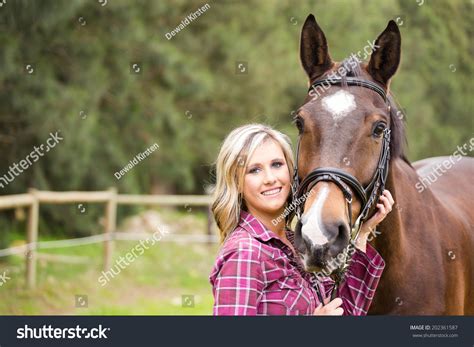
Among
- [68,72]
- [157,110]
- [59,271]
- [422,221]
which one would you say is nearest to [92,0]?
[68,72]

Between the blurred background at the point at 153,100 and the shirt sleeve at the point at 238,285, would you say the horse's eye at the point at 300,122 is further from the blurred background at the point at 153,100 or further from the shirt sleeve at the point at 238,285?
the blurred background at the point at 153,100

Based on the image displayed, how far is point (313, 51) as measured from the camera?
10.1 ft

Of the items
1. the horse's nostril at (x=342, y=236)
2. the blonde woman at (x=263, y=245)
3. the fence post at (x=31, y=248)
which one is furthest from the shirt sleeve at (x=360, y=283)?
the fence post at (x=31, y=248)

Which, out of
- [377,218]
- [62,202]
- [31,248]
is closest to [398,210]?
[377,218]

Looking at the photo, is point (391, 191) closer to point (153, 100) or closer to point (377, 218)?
point (377, 218)

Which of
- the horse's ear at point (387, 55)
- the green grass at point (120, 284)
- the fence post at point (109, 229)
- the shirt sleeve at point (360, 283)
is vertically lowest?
the shirt sleeve at point (360, 283)

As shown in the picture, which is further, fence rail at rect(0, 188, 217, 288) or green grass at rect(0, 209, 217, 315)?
fence rail at rect(0, 188, 217, 288)

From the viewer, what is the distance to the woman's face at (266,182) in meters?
2.53

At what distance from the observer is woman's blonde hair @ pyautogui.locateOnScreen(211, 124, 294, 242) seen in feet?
8.26

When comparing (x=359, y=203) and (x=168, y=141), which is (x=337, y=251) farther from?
(x=168, y=141)

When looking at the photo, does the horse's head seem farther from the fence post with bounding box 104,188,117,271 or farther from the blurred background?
the fence post with bounding box 104,188,117,271

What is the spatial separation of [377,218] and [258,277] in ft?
2.35

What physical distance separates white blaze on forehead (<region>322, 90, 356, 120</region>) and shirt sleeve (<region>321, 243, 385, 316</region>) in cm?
60

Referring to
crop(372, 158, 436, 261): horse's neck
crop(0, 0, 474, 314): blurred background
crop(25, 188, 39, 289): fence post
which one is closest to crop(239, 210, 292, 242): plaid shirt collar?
crop(372, 158, 436, 261): horse's neck
